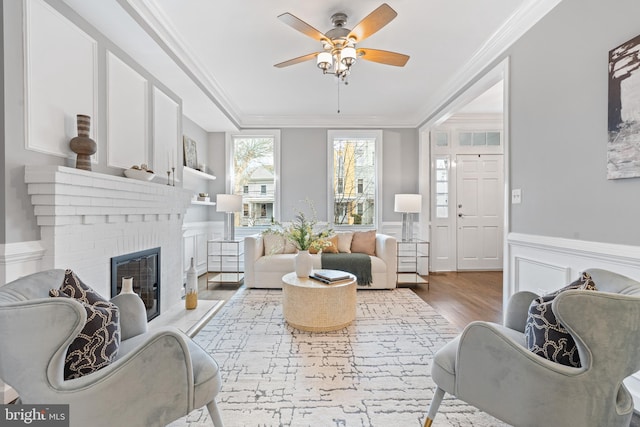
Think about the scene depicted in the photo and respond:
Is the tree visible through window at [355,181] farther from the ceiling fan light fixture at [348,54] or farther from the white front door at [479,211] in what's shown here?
the ceiling fan light fixture at [348,54]

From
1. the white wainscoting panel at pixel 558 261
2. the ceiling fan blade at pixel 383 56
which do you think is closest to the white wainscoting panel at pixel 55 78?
the ceiling fan blade at pixel 383 56

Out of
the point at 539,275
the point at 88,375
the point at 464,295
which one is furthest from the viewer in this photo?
the point at 464,295

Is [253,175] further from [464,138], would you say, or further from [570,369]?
[570,369]

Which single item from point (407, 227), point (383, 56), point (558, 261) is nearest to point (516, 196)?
point (558, 261)

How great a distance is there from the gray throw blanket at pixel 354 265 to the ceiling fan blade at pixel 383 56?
7.77 feet

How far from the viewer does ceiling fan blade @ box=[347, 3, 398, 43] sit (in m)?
1.95

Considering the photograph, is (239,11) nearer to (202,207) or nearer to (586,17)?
(586,17)

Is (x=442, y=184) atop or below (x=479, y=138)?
below

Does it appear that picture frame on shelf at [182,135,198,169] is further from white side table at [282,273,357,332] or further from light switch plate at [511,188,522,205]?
light switch plate at [511,188,522,205]

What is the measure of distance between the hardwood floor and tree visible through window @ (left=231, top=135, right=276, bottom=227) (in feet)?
9.20

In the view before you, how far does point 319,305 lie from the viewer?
2.66 meters

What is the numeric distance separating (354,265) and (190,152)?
288 cm

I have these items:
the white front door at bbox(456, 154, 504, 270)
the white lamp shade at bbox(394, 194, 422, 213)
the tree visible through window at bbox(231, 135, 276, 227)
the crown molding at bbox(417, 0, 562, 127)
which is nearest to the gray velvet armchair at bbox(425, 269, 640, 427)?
the crown molding at bbox(417, 0, 562, 127)

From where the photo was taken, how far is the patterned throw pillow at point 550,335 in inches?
45.9
